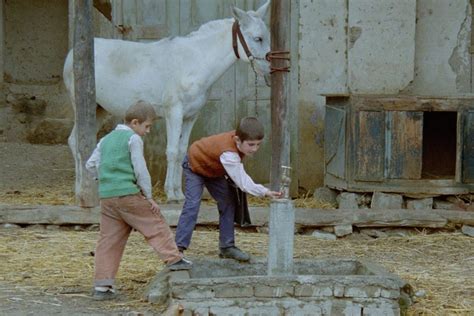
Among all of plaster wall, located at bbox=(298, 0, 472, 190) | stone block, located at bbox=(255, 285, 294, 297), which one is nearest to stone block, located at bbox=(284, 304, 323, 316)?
stone block, located at bbox=(255, 285, 294, 297)

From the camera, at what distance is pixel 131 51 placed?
1038cm

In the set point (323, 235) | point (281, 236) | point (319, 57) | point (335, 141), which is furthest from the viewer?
point (319, 57)

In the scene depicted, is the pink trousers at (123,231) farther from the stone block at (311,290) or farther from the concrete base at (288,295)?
the stone block at (311,290)

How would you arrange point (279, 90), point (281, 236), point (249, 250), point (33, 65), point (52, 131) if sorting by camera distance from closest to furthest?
point (281, 236) → point (249, 250) → point (279, 90) → point (52, 131) → point (33, 65)

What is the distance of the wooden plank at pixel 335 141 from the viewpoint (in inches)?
397

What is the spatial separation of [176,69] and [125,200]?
406cm

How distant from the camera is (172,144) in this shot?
991 cm

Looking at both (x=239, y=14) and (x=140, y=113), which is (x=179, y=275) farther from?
(x=239, y=14)

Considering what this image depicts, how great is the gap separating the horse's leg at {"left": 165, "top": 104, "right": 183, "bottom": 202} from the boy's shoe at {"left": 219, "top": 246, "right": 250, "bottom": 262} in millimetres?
2953

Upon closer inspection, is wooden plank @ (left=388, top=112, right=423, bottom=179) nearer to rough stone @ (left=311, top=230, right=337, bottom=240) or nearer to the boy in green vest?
rough stone @ (left=311, top=230, right=337, bottom=240)

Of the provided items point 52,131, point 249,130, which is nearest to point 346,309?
point 249,130

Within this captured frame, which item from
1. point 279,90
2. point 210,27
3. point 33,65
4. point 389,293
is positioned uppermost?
point 210,27

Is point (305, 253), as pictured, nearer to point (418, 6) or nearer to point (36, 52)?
point (418, 6)

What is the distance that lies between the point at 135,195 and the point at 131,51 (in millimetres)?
4329
